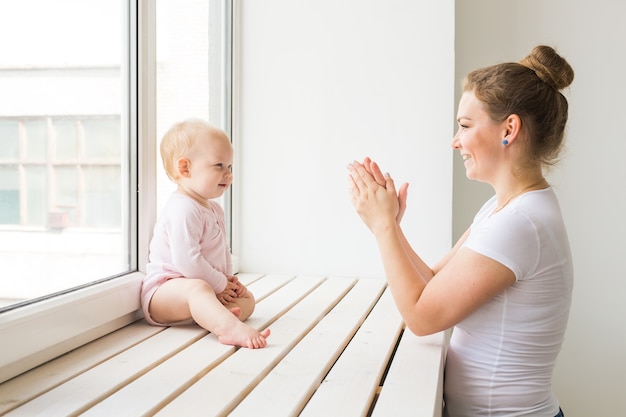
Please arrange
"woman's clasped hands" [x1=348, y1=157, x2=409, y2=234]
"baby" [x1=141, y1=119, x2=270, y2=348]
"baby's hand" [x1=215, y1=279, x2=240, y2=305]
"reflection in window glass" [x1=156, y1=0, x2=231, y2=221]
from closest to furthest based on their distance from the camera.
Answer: "woman's clasped hands" [x1=348, y1=157, x2=409, y2=234] → "baby" [x1=141, y1=119, x2=270, y2=348] → "baby's hand" [x1=215, y1=279, x2=240, y2=305] → "reflection in window glass" [x1=156, y1=0, x2=231, y2=221]

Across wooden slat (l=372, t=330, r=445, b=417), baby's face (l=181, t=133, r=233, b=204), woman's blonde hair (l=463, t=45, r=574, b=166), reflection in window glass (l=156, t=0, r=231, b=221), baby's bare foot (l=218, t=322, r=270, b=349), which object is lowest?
wooden slat (l=372, t=330, r=445, b=417)

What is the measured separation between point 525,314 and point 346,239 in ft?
4.26

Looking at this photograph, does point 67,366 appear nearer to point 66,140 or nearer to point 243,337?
point 243,337

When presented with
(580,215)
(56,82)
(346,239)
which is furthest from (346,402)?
(580,215)

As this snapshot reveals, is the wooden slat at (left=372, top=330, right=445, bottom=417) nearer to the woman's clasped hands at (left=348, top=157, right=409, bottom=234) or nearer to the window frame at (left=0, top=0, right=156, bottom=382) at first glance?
the woman's clasped hands at (left=348, top=157, right=409, bottom=234)

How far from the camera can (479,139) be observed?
149cm

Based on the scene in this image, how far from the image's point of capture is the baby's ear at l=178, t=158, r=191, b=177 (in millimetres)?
1847

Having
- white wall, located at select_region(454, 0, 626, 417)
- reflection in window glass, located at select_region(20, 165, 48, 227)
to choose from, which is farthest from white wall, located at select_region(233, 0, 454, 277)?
reflection in window glass, located at select_region(20, 165, 48, 227)

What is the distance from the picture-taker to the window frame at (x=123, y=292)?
134cm

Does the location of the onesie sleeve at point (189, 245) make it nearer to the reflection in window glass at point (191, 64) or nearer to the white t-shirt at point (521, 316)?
the reflection in window glass at point (191, 64)

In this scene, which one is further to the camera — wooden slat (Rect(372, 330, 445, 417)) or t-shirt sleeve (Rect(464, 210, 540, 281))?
t-shirt sleeve (Rect(464, 210, 540, 281))

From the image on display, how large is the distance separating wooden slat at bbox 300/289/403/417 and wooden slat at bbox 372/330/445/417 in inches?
1.0

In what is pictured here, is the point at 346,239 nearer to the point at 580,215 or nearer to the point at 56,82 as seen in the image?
the point at 580,215

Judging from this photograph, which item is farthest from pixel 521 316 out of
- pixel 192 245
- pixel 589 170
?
pixel 589 170
